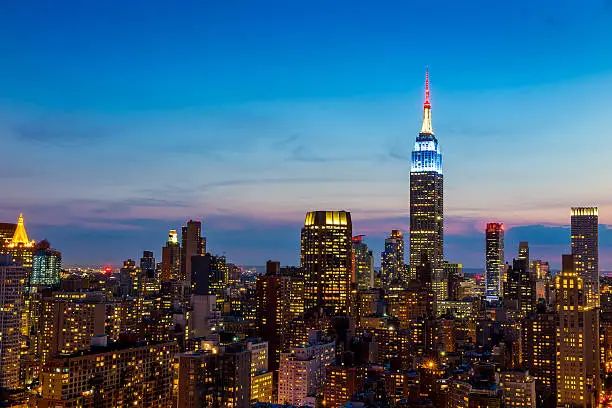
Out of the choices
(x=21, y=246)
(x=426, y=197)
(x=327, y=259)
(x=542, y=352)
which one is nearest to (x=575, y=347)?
(x=542, y=352)

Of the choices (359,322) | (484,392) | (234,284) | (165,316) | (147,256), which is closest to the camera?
(484,392)

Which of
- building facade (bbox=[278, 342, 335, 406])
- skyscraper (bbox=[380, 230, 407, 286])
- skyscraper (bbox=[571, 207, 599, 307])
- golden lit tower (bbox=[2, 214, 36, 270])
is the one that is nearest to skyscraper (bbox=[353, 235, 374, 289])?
skyscraper (bbox=[380, 230, 407, 286])

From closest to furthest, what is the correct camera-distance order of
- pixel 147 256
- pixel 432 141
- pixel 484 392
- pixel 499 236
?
pixel 484 392, pixel 147 256, pixel 432 141, pixel 499 236

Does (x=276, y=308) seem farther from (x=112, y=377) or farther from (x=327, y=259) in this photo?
(x=112, y=377)

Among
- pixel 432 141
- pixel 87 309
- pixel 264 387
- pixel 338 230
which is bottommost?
pixel 264 387

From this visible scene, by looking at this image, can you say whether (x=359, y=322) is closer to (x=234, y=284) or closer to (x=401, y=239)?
(x=234, y=284)

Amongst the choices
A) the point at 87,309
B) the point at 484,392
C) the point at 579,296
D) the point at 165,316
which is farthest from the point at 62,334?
the point at 579,296
